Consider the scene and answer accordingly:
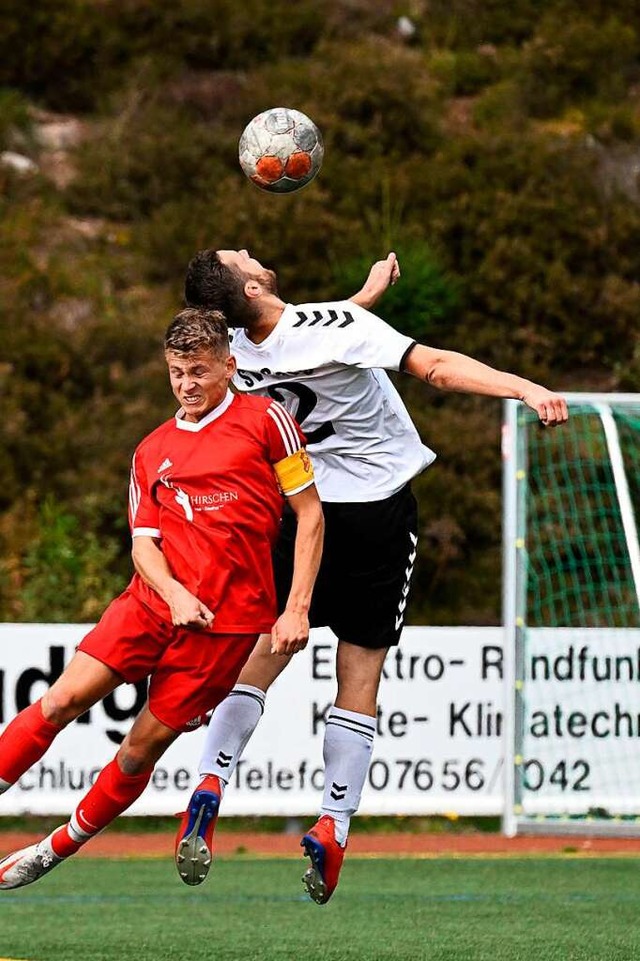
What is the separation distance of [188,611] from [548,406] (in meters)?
1.38

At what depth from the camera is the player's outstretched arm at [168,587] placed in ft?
17.9

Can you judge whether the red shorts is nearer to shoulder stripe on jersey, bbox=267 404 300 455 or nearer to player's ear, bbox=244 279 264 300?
shoulder stripe on jersey, bbox=267 404 300 455

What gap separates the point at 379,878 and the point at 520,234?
14.0 m

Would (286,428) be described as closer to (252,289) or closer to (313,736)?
(252,289)

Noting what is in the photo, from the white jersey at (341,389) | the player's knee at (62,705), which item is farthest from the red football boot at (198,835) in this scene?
the white jersey at (341,389)

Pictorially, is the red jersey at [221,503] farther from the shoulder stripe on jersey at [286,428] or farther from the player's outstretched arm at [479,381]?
the player's outstretched arm at [479,381]

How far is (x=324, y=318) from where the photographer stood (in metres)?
6.05

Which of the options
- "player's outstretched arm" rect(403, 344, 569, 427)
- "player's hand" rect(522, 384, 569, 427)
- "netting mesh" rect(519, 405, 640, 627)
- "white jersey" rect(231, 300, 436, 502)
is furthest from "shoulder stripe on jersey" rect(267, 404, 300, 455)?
"netting mesh" rect(519, 405, 640, 627)

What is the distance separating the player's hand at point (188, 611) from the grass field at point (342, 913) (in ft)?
5.59

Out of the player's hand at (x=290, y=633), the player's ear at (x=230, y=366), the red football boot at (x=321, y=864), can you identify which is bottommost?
the red football boot at (x=321, y=864)

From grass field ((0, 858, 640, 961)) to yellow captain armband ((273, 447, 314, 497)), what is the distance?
2.00m

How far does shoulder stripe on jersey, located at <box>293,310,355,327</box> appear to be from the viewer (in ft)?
19.7

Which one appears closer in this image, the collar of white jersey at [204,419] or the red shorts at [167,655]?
the red shorts at [167,655]

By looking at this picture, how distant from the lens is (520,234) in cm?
2275
